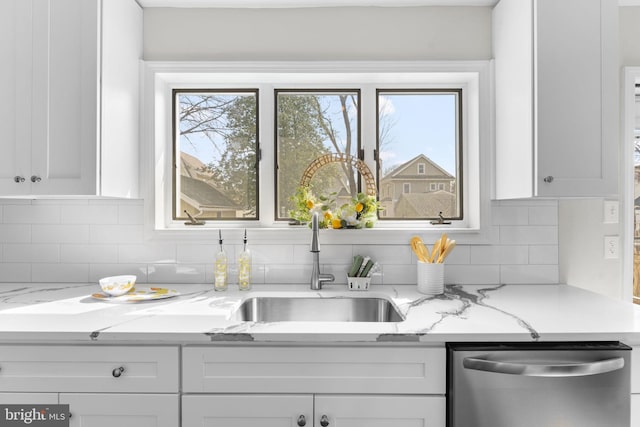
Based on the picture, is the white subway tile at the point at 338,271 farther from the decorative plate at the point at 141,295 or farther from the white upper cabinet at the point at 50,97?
the white upper cabinet at the point at 50,97

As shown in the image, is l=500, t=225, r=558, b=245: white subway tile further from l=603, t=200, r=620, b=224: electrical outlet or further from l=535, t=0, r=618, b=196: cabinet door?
l=535, t=0, r=618, b=196: cabinet door

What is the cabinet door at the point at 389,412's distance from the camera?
1.25 metres

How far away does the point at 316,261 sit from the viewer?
1.86 m

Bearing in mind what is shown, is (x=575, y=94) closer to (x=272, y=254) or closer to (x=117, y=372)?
(x=272, y=254)

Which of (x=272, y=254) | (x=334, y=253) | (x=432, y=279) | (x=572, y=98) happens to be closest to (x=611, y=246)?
(x=572, y=98)

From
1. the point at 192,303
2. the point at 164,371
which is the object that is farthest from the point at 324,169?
the point at 164,371

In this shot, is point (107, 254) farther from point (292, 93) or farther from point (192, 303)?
point (292, 93)

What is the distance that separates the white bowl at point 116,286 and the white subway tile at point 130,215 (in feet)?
1.20

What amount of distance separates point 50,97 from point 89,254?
0.80m

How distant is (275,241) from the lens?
197 centimetres

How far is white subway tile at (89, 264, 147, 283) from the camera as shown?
1.97 m

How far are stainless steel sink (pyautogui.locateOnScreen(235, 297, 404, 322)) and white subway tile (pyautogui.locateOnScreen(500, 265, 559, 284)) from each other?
0.70 meters

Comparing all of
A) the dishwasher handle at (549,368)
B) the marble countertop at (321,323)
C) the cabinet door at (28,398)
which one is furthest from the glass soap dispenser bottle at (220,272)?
the dishwasher handle at (549,368)

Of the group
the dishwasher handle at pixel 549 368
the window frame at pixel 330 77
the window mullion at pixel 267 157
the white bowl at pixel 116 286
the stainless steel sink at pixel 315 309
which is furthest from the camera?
the window mullion at pixel 267 157
